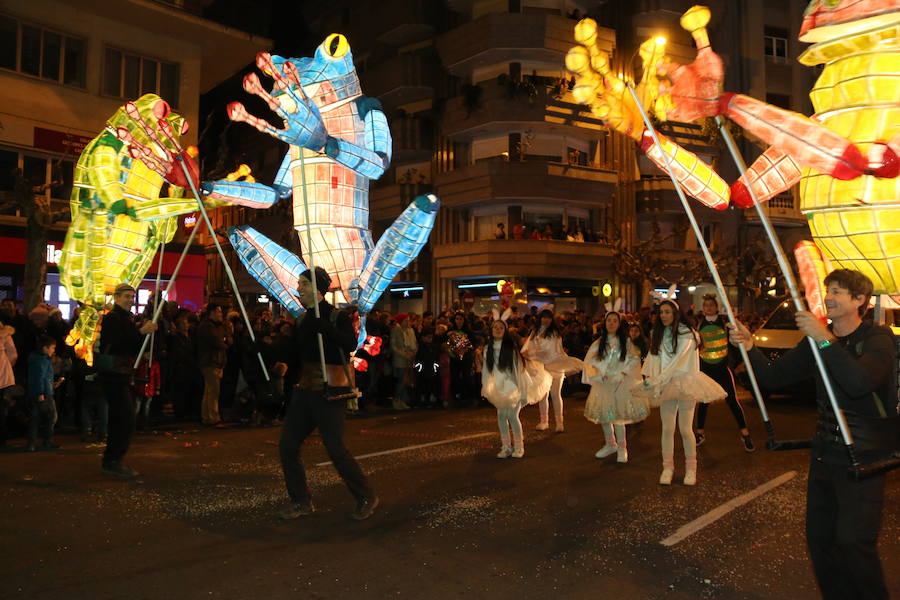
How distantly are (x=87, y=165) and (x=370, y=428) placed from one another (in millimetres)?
5044

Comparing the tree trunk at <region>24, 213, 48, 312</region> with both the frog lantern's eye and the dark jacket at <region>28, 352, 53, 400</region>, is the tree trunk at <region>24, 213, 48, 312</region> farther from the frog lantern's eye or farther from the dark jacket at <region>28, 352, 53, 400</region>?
the frog lantern's eye

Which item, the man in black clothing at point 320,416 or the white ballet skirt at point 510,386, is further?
the white ballet skirt at point 510,386

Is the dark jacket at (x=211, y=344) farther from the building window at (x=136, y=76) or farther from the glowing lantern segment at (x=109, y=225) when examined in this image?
the building window at (x=136, y=76)

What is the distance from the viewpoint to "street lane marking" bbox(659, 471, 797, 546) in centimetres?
517

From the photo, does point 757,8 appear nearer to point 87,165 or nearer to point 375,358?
point 375,358

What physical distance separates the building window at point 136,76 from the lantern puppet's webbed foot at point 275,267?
43.7 feet

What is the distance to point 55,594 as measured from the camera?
3982mm

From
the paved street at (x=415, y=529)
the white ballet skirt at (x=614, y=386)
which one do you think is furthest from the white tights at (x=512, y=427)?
the white ballet skirt at (x=614, y=386)

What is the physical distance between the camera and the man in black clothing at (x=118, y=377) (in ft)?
22.7

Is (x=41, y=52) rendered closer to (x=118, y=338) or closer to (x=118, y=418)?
(x=118, y=338)

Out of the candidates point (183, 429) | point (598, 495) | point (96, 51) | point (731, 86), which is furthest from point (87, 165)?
point (731, 86)

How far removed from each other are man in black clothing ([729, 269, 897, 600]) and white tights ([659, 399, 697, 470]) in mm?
3550

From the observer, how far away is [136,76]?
19.1 metres

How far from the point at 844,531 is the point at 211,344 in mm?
9160
